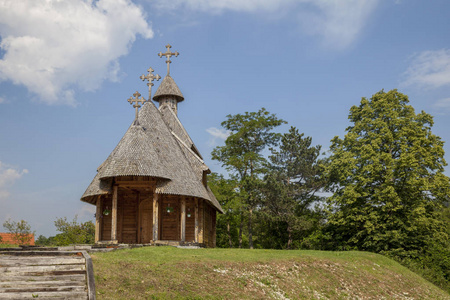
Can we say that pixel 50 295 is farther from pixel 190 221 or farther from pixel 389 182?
pixel 389 182

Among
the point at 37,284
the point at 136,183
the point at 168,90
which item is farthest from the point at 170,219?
the point at 37,284

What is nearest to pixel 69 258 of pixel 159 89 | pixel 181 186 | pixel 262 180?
pixel 181 186

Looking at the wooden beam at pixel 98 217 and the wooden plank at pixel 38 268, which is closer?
the wooden plank at pixel 38 268

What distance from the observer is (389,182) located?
110 feet

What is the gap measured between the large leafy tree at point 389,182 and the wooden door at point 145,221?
1482cm

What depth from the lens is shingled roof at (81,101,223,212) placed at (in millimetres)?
25891

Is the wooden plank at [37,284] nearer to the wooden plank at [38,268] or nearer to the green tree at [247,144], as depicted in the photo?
the wooden plank at [38,268]

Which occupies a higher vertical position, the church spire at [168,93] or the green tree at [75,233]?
the church spire at [168,93]

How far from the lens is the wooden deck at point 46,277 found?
12156mm

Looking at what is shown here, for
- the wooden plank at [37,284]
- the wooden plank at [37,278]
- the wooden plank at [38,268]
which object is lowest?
the wooden plank at [37,284]

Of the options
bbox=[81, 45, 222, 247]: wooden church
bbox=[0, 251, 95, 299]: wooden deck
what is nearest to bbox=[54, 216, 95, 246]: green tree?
bbox=[81, 45, 222, 247]: wooden church

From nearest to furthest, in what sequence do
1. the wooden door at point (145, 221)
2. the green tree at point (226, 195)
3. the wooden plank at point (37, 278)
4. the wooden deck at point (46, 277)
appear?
the wooden deck at point (46, 277)
the wooden plank at point (37, 278)
the wooden door at point (145, 221)
the green tree at point (226, 195)

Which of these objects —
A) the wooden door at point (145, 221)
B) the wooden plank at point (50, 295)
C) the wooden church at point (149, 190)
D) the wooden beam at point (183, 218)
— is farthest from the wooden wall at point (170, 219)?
the wooden plank at point (50, 295)

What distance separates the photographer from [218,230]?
53125 mm
